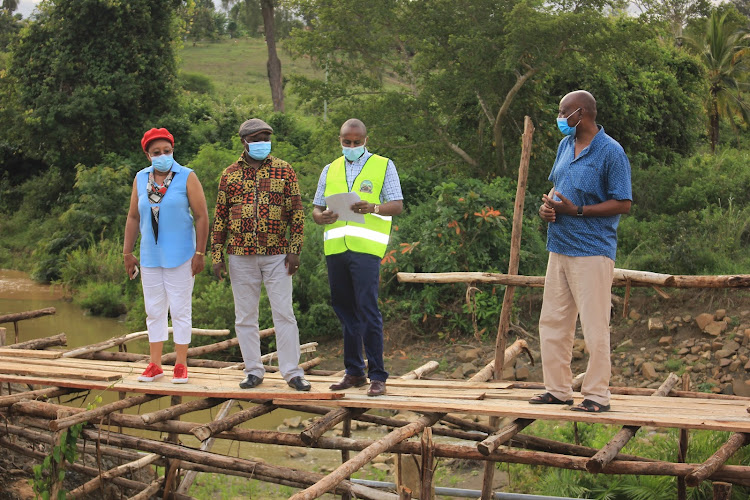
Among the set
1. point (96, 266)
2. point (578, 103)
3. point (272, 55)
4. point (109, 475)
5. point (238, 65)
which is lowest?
A: point (109, 475)

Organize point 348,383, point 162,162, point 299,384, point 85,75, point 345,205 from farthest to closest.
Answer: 1. point 85,75
2. point 162,162
3. point 348,383
4. point 299,384
5. point 345,205

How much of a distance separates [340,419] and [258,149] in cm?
172

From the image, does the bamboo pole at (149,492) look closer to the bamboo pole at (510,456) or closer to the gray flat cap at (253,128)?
the bamboo pole at (510,456)

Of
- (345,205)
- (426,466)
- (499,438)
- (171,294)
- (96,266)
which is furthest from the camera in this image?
(96,266)

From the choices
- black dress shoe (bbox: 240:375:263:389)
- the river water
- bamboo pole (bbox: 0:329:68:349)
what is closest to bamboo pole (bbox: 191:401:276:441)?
black dress shoe (bbox: 240:375:263:389)

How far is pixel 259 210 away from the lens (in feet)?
17.4

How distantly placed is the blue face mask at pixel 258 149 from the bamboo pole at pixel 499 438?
2170mm

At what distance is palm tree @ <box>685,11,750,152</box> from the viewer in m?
22.0

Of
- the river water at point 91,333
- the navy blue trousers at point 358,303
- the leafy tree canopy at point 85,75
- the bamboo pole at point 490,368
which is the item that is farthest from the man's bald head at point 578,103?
the leafy tree canopy at point 85,75

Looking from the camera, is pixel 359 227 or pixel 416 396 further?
pixel 416 396

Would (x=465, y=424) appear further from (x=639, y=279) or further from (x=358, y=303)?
(x=358, y=303)

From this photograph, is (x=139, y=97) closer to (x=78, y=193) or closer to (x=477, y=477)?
(x=78, y=193)

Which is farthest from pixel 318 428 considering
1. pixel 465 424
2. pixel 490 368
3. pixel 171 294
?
pixel 465 424

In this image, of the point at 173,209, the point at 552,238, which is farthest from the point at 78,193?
the point at 552,238
